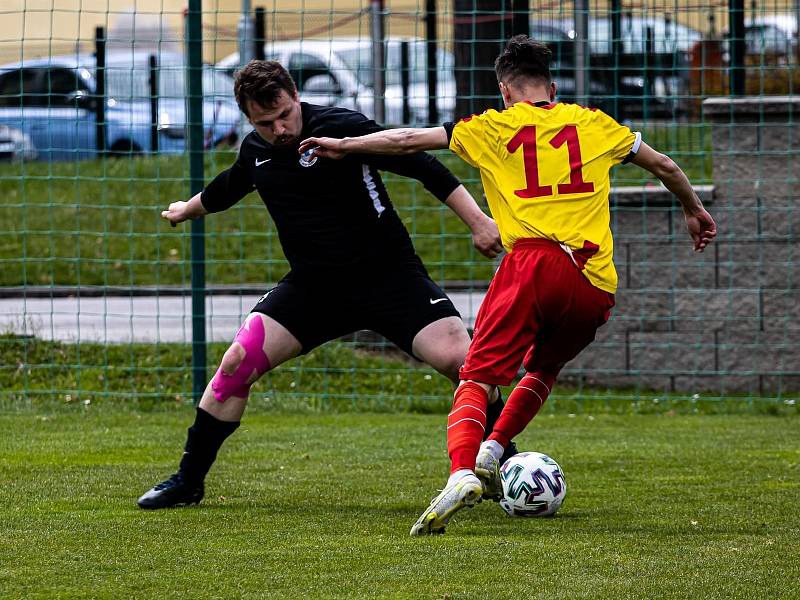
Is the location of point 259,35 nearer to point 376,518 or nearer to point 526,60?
point 526,60

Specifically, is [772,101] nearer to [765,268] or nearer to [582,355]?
[765,268]

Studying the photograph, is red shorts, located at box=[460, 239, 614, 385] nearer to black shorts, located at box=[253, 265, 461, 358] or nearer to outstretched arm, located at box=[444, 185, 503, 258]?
outstretched arm, located at box=[444, 185, 503, 258]

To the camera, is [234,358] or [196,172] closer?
[234,358]

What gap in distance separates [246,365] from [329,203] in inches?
29.7

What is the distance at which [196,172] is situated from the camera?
941 centimetres

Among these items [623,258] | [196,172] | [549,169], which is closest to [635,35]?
[623,258]

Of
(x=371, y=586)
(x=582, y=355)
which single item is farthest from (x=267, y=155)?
(x=582, y=355)

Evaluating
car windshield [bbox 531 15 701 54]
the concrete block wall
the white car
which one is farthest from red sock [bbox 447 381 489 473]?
the white car

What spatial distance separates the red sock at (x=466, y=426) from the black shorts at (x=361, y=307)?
2.20 feet

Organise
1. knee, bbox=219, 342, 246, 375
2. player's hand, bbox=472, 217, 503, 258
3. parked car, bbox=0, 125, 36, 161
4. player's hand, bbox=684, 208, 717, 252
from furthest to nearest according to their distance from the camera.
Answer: parked car, bbox=0, 125, 36, 161
knee, bbox=219, 342, 246, 375
player's hand, bbox=684, 208, 717, 252
player's hand, bbox=472, 217, 503, 258

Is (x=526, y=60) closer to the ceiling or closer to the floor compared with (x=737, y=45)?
closer to the floor

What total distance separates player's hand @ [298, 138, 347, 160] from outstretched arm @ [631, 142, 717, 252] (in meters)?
1.12

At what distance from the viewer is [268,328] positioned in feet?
19.4

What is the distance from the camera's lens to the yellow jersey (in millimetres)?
5191
